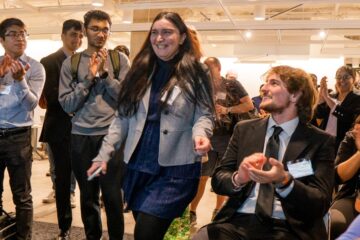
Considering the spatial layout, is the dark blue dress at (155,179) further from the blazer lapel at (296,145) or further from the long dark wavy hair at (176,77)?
the blazer lapel at (296,145)

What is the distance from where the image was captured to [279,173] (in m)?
1.60

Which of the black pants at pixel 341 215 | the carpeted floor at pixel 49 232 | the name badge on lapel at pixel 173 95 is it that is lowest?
the carpeted floor at pixel 49 232

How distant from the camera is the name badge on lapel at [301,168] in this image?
1.75 metres

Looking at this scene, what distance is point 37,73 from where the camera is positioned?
2.78 m

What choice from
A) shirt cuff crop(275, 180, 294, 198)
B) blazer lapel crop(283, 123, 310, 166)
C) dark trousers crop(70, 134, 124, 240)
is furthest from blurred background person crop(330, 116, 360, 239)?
dark trousers crop(70, 134, 124, 240)

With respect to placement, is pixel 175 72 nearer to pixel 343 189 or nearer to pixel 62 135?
pixel 343 189

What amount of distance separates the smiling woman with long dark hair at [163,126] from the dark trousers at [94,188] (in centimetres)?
59

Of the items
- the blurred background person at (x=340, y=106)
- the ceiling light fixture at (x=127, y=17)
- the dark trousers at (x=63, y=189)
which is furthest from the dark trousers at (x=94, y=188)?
the ceiling light fixture at (x=127, y=17)

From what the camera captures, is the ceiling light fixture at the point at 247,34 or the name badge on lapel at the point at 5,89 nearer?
the name badge on lapel at the point at 5,89

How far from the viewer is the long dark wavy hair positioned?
1867mm

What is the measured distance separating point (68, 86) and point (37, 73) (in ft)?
1.08

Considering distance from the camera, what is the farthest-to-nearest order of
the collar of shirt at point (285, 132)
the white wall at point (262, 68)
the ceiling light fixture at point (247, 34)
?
1. the white wall at point (262, 68)
2. the ceiling light fixture at point (247, 34)
3. the collar of shirt at point (285, 132)

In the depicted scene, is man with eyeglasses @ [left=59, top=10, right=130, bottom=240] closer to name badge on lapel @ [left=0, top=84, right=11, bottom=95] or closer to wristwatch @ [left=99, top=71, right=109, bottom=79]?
wristwatch @ [left=99, top=71, right=109, bottom=79]

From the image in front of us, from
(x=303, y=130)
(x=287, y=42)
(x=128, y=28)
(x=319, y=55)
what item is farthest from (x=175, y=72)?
(x=319, y=55)
